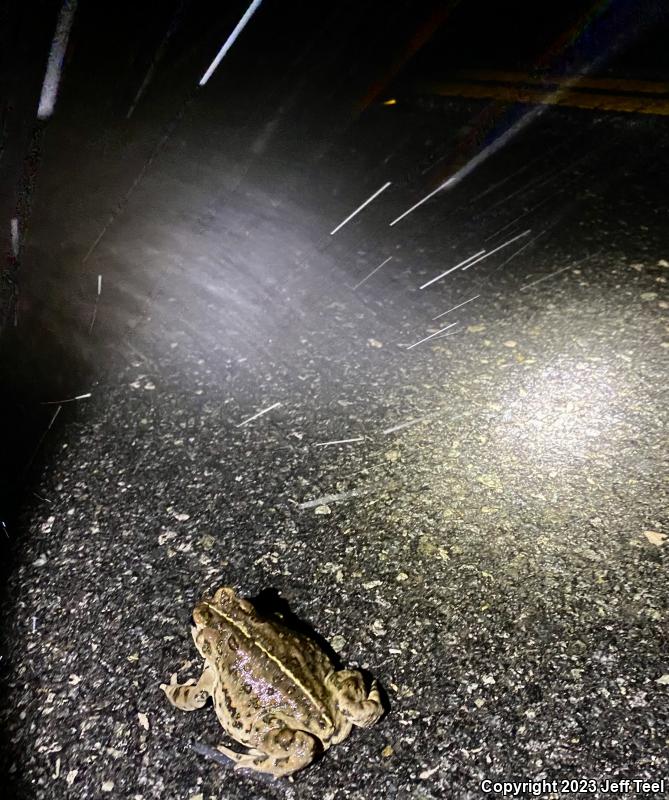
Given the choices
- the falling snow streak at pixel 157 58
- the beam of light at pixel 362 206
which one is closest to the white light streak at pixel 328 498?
the beam of light at pixel 362 206

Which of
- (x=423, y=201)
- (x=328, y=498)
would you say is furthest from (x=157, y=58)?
(x=328, y=498)

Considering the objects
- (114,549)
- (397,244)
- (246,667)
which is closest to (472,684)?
(246,667)

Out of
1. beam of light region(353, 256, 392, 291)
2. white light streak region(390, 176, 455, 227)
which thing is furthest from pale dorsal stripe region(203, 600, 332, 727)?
white light streak region(390, 176, 455, 227)

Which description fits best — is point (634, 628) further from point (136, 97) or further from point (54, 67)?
point (54, 67)

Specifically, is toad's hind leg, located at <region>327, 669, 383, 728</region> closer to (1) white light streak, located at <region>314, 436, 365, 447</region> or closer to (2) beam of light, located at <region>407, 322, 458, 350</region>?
(1) white light streak, located at <region>314, 436, 365, 447</region>

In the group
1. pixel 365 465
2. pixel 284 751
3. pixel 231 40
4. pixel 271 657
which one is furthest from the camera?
pixel 231 40

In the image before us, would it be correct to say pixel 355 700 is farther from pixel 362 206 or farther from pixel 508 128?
pixel 508 128

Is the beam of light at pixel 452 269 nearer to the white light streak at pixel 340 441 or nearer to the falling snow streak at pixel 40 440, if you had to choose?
the white light streak at pixel 340 441
